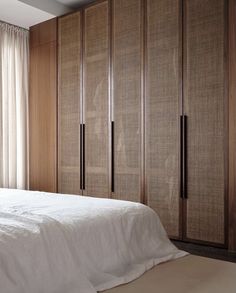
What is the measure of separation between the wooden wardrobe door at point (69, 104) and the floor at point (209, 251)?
1.42 m

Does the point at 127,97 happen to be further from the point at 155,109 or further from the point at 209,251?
the point at 209,251

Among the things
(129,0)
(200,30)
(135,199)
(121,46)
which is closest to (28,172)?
(135,199)

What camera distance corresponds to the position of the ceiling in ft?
12.2

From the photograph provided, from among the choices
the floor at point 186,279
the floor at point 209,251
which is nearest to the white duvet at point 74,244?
the floor at point 186,279

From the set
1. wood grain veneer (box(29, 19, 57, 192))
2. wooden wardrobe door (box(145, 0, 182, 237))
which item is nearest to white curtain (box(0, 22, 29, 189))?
wood grain veneer (box(29, 19, 57, 192))

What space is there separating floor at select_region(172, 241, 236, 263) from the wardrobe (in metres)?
0.06

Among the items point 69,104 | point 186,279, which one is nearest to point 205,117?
point 186,279

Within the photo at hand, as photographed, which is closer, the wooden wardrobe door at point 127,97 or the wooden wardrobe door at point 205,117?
the wooden wardrobe door at point 205,117

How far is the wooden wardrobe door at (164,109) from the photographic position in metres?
3.18

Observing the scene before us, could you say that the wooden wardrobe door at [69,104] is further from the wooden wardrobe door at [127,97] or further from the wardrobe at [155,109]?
the wooden wardrobe door at [127,97]

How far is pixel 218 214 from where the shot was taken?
115 inches

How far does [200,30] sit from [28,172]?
2.75 m

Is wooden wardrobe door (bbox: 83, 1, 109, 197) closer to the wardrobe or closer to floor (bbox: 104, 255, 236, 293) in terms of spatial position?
the wardrobe

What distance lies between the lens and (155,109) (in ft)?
10.9
